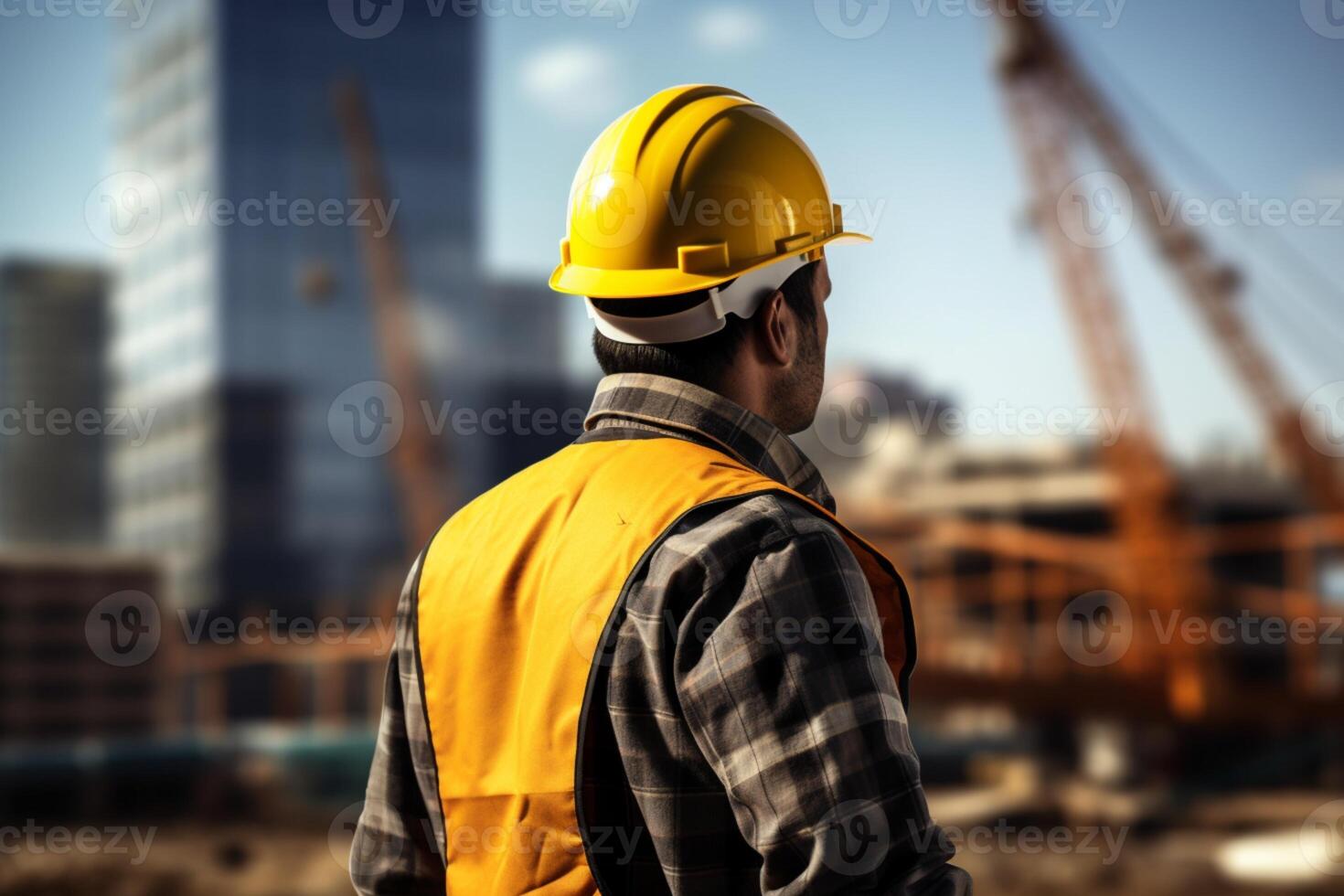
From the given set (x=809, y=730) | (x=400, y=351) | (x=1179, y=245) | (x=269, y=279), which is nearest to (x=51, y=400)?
(x=269, y=279)

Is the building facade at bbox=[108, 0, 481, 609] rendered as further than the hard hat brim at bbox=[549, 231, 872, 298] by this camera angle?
Yes

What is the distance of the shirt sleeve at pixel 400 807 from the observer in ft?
5.40

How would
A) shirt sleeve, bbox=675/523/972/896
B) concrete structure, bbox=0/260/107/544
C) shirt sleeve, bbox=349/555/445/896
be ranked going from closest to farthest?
shirt sleeve, bbox=675/523/972/896
shirt sleeve, bbox=349/555/445/896
concrete structure, bbox=0/260/107/544

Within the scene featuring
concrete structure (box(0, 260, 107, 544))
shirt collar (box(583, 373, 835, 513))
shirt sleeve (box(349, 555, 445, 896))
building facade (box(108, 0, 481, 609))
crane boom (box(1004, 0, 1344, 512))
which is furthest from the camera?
concrete structure (box(0, 260, 107, 544))

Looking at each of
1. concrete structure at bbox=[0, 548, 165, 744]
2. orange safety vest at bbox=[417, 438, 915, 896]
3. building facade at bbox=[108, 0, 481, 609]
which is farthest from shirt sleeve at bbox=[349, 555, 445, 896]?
building facade at bbox=[108, 0, 481, 609]

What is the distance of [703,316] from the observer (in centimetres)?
154

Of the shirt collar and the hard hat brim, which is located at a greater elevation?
the hard hat brim

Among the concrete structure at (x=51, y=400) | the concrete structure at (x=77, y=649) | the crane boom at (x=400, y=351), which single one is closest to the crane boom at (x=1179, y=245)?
the crane boom at (x=400, y=351)

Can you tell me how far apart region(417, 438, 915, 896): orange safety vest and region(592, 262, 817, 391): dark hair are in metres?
0.11

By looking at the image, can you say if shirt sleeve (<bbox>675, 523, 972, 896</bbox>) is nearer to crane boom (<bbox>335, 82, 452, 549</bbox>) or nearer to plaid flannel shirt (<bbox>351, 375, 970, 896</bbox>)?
plaid flannel shirt (<bbox>351, 375, 970, 896</bbox>)

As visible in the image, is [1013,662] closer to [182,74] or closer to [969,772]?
[969,772]

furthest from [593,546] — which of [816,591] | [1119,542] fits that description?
[1119,542]

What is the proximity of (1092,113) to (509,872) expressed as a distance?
3749 cm

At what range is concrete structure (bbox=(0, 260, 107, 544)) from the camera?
6531 cm
